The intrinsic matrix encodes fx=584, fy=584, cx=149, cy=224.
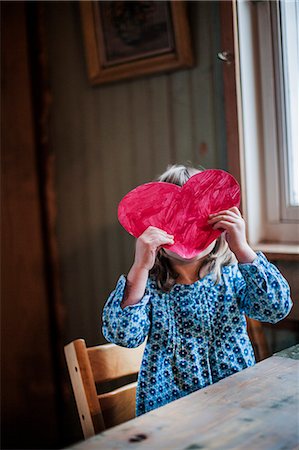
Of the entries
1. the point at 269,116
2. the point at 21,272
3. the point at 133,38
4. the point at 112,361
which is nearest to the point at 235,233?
the point at 112,361

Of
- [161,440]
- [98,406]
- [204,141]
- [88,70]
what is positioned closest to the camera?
[161,440]

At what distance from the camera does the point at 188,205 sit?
1.24 metres

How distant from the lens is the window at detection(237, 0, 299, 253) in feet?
5.34

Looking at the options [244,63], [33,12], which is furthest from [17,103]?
[244,63]

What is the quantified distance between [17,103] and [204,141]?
846mm

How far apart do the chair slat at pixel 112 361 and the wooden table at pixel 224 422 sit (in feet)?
1.12

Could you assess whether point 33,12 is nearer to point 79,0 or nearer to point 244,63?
point 79,0

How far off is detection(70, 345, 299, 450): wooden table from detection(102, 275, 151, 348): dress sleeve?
26cm

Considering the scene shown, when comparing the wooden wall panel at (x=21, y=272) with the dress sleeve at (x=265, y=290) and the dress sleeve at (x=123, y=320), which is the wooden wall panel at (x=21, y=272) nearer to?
the dress sleeve at (x=123, y=320)

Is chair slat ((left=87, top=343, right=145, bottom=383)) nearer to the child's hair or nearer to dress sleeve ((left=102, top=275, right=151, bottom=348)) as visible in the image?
dress sleeve ((left=102, top=275, right=151, bottom=348))

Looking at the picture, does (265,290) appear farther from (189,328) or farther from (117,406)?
(117,406)

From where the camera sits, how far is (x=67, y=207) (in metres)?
2.21

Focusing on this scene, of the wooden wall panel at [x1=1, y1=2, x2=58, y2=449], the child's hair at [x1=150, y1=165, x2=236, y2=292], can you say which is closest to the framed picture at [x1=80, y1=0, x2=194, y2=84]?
the wooden wall panel at [x1=1, y1=2, x2=58, y2=449]

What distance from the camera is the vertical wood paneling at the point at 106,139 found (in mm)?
1742
